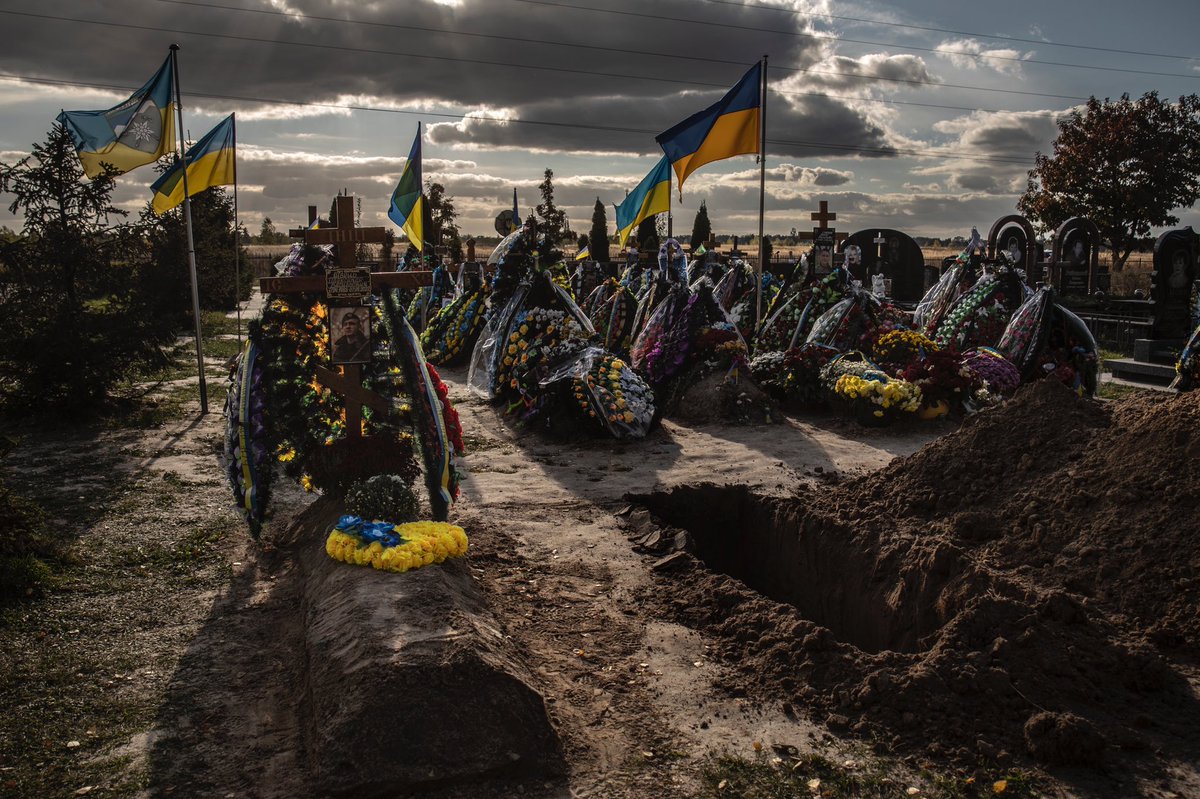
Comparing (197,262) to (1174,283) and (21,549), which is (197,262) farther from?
(1174,283)

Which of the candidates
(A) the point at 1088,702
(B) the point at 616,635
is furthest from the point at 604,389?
(A) the point at 1088,702

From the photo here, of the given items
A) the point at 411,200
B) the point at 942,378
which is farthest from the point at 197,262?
the point at 942,378

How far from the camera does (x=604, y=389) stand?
10758 mm

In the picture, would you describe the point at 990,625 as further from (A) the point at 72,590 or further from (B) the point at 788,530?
(A) the point at 72,590

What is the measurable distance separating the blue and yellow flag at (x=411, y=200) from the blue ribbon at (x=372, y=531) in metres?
5.75

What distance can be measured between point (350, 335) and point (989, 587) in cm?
427

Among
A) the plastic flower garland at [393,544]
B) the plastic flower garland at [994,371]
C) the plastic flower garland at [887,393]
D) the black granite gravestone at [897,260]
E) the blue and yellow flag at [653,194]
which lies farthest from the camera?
the black granite gravestone at [897,260]

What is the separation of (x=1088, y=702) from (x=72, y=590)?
19.6 feet

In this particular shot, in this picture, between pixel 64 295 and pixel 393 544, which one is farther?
pixel 64 295

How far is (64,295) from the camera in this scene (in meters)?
12.7

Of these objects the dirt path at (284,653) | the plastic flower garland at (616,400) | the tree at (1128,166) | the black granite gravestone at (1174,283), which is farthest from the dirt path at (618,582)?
the tree at (1128,166)

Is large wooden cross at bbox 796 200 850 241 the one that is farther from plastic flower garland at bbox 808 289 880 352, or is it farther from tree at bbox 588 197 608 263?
tree at bbox 588 197 608 263

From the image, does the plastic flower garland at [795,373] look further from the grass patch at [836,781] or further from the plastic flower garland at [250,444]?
the grass patch at [836,781]

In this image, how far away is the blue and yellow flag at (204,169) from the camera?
42.6ft
